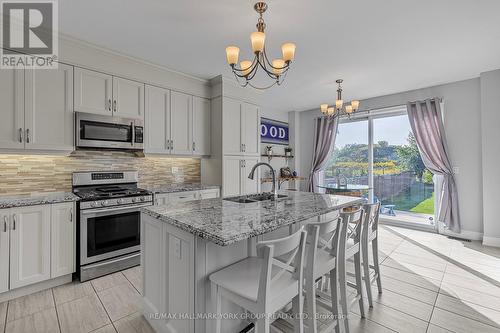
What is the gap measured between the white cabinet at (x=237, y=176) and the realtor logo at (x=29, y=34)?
8.54 ft

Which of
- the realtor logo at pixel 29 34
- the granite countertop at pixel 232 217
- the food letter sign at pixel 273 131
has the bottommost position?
the granite countertop at pixel 232 217

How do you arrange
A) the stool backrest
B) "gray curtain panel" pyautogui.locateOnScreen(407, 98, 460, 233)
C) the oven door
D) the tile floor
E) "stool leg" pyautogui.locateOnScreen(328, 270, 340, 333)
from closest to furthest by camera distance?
the stool backrest, "stool leg" pyautogui.locateOnScreen(328, 270, 340, 333), the tile floor, the oven door, "gray curtain panel" pyautogui.locateOnScreen(407, 98, 460, 233)

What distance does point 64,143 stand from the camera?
2.73 metres

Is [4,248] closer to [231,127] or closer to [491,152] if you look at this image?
[231,127]

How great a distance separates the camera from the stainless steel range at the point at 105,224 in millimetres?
2619

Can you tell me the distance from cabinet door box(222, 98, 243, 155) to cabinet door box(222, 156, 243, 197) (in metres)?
0.14

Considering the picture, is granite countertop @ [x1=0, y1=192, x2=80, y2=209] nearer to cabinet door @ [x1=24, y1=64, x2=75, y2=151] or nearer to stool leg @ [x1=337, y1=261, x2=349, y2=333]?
cabinet door @ [x1=24, y1=64, x2=75, y2=151]

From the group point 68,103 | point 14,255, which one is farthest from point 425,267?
point 68,103

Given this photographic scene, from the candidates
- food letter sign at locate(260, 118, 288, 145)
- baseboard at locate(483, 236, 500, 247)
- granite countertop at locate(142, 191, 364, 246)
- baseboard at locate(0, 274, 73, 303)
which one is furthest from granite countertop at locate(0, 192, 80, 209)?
baseboard at locate(483, 236, 500, 247)

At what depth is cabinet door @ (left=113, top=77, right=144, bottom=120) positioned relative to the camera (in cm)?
312

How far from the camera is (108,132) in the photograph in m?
3.03

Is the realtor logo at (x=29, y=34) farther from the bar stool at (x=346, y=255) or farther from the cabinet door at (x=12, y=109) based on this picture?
the bar stool at (x=346, y=255)

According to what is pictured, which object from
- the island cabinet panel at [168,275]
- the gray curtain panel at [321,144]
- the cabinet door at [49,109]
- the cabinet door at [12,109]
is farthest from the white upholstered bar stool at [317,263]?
the gray curtain panel at [321,144]

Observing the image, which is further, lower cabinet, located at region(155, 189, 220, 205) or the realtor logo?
lower cabinet, located at region(155, 189, 220, 205)
